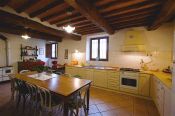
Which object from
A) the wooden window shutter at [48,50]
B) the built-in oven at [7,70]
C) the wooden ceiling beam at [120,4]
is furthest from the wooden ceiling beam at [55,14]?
the wooden window shutter at [48,50]

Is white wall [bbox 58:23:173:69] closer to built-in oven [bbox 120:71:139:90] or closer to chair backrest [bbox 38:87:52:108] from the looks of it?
built-in oven [bbox 120:71:139:90]

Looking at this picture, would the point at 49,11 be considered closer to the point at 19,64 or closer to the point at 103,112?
the point at 103,112

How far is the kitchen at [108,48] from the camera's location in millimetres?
2260

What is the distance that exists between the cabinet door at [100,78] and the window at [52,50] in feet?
11.1

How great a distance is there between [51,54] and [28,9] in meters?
4.59

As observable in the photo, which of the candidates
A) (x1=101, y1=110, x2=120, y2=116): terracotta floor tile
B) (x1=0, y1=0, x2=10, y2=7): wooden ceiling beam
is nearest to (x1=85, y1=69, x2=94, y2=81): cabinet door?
(x1=101, y1=110, x2=120, y2=116): terracotta floor tile

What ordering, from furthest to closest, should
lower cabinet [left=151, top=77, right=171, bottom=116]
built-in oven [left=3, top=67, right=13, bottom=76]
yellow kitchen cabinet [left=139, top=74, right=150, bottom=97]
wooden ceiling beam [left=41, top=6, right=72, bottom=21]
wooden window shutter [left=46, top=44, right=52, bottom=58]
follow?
wooden window shutter [left=46, top=44, right=52, bottom=58]
built-in oven [left=3, top=67, right=13, bottom=76]
yellow kitchen cabinet [left=139, top=74, right=150, bottom=97]
wooden ceiling beam [left=41, top=6, right=72, bottom=21]
lower cabinet [left=151, top=77, right=171, bottom=116]

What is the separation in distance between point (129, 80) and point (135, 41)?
1.34 meters

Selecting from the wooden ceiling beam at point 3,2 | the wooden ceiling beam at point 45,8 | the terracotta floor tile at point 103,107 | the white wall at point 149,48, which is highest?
the wooden ceiling beam at point 3,2

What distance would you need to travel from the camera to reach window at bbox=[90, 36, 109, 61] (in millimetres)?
4828

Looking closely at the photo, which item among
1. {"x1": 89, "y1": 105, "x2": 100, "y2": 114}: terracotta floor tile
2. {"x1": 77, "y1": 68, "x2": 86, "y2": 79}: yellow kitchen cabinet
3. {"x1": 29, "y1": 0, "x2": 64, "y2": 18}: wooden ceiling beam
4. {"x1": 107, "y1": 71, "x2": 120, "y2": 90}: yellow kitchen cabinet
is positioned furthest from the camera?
{"x1": 77, "y1": 68, "x2": 86, "y2": 79}: yellow kitchen cabinet

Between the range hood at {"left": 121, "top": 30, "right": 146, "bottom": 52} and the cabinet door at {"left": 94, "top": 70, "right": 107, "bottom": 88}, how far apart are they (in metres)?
1.24

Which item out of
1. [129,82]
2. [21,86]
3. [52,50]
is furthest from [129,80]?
[52,50]

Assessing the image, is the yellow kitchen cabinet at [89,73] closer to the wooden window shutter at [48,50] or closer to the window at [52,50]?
the window at [52,50]
